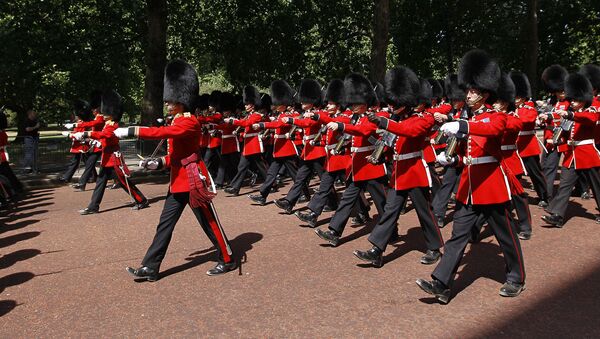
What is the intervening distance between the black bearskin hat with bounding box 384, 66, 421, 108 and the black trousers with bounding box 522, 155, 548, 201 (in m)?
Result: 2.58

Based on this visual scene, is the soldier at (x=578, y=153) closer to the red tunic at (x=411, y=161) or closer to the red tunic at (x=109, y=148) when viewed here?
the red tunic at (x=411, y=161)

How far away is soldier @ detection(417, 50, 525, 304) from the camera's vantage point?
3.99 m

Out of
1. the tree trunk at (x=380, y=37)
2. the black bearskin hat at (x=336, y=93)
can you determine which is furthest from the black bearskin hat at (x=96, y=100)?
the tree trunk at (x=380, y=37)

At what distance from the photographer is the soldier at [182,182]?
4672mm

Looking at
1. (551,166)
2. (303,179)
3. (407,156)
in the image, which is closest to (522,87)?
(551,166)

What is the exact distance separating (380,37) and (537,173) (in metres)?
9.68

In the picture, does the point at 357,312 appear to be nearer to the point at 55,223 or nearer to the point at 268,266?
the point at 268,266

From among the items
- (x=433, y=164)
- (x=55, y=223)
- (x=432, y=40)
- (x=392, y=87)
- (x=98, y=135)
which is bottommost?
(x=55, y=223)

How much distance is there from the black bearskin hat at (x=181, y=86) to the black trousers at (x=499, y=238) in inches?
101

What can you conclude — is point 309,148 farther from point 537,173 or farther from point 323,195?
point 537,173

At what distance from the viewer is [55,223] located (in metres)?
7.20

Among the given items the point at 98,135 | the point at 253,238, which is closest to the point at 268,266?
the point at 253,238

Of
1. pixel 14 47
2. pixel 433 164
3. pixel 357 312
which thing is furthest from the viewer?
pixel 14 47

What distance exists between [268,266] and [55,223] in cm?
368
